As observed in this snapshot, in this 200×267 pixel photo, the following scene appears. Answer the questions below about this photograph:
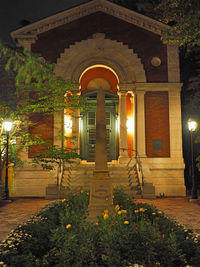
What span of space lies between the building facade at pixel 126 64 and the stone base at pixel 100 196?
8.79 m

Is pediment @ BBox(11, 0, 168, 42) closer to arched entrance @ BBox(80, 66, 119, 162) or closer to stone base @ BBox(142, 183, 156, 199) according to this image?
arched entrance @ BBox(80, 66, 119, 162)

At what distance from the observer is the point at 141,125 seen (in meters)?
16.3

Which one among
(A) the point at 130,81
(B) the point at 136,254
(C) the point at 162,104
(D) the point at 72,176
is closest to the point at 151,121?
(C) the point at 162,104

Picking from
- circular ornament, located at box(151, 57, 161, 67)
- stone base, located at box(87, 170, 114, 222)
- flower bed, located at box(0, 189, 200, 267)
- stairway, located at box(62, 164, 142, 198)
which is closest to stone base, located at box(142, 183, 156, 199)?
stairway, located at box(62, 164, 142, 198)

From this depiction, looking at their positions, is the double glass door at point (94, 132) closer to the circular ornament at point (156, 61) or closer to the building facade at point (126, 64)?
the building facade at point (126, 64)

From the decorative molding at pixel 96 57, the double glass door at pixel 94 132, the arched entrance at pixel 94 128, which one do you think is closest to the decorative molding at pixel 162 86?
the decorative molding at pixel 96 57

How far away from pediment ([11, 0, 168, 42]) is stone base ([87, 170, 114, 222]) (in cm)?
1277

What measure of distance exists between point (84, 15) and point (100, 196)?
1362 centimetres

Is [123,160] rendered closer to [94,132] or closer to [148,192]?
[148,192]

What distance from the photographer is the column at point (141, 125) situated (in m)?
16.1

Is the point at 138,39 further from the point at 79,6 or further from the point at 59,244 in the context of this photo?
the point at 59,244

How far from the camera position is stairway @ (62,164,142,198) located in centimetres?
1402

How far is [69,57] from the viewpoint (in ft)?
55.4

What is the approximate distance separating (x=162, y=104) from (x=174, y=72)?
210 centimetres
